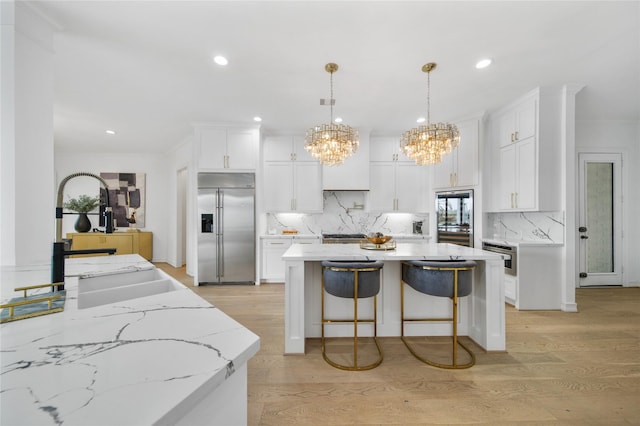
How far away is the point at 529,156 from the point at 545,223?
96 centimetres

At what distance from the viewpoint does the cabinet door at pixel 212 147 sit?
4121mm

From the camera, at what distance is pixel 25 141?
5.41ft

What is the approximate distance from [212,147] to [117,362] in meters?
4.10

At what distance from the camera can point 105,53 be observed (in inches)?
92.4

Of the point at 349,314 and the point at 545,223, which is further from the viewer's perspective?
the point at 545,223

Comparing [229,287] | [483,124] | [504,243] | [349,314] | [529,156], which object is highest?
[483,124]

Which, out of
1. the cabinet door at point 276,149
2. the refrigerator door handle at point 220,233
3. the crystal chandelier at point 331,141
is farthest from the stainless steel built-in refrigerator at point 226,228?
the crystal chandelier at point 331,141

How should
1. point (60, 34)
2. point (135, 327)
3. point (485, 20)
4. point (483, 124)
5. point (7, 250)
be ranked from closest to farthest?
1. point (135, 327)
2. point (7, 250)
3. point (485, 20)
4. point (60, 34)
5. point (483, 124)

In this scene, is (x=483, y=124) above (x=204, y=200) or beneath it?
above

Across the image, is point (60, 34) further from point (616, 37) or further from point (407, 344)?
point (616, 37)

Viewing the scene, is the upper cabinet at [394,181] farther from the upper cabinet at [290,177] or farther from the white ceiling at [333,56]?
the upper cabinet at [290,177]

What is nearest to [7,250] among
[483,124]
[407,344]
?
[407,344]

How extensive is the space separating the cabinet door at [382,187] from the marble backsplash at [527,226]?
161cm

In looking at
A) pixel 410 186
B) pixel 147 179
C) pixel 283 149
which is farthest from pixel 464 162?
pixel 147 179
